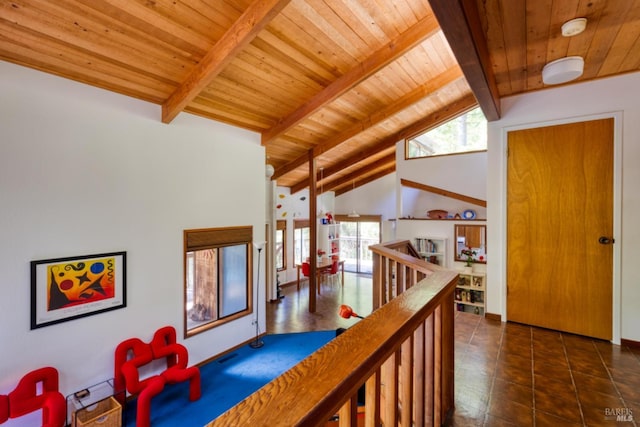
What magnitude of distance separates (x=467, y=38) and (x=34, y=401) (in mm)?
4475

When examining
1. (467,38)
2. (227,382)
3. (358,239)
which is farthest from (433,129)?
(227,382)

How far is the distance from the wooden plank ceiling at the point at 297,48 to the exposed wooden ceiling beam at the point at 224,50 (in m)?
0.01

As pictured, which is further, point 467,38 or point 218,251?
point 218,251

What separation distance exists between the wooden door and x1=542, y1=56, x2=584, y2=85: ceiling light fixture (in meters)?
0.69

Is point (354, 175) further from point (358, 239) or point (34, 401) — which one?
point (34, 401)

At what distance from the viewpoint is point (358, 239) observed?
10609mm

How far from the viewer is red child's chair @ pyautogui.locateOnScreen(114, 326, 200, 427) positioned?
3135 mm

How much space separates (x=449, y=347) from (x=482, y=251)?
5675mm

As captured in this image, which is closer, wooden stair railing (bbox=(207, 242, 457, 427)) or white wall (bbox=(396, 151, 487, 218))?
wooden stair railing (bbox=(207, 242, 457, 427))

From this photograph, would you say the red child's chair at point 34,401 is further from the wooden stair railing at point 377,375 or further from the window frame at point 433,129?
the window frame at point 433,129

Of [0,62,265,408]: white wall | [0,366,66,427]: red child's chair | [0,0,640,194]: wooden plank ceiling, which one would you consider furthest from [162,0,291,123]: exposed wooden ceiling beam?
[0,366,66,427]: red child's chair

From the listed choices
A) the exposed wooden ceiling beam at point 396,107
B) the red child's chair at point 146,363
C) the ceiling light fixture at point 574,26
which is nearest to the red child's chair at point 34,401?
the red child's chair at point 146,363

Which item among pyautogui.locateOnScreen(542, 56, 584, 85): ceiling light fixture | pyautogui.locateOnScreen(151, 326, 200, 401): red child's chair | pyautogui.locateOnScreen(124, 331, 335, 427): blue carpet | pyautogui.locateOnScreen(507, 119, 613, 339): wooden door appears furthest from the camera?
pyautogui.locateOnScreen(151, 326, 200, 401): red child's chair

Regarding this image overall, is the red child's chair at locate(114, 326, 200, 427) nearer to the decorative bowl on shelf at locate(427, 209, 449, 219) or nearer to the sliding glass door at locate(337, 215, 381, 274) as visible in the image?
the decorative bowl on shelf at locate(427, 209, 449, 219)
